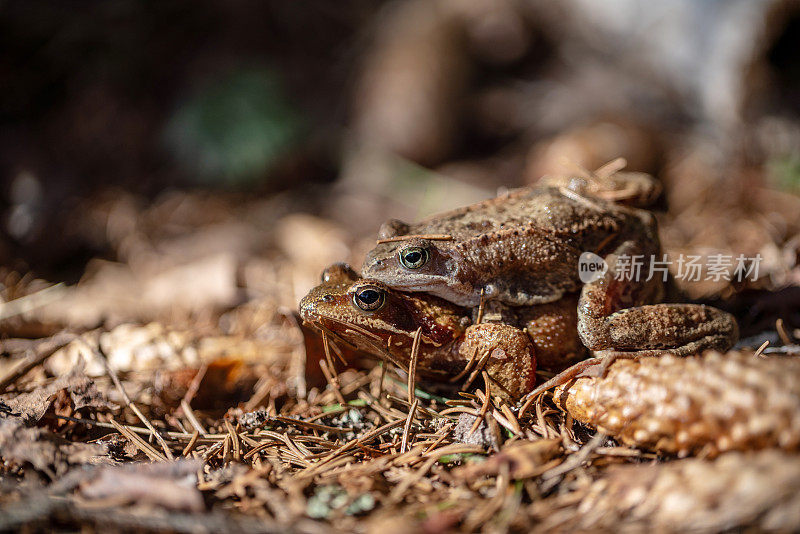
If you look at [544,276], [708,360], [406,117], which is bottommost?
[708,360]

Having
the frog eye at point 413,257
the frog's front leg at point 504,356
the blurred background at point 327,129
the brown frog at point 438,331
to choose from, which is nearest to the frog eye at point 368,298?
the brown frog at point 438,331

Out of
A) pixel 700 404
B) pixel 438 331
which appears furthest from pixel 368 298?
pixel 700 404

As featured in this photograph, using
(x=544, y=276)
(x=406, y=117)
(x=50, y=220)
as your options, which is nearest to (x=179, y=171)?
(x=50, y=220)

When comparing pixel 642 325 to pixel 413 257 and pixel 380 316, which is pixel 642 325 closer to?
pixel 413 257

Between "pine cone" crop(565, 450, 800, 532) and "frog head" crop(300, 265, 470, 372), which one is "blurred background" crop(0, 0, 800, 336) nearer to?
"frog head" crop(300, 265, 470, 372)

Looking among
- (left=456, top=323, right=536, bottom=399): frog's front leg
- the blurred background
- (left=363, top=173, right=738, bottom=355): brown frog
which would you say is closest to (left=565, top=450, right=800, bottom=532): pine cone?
(left=456, top=323, right=536, bottom=399): frog's front leg

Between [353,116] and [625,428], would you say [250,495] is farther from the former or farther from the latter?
[353,116]
